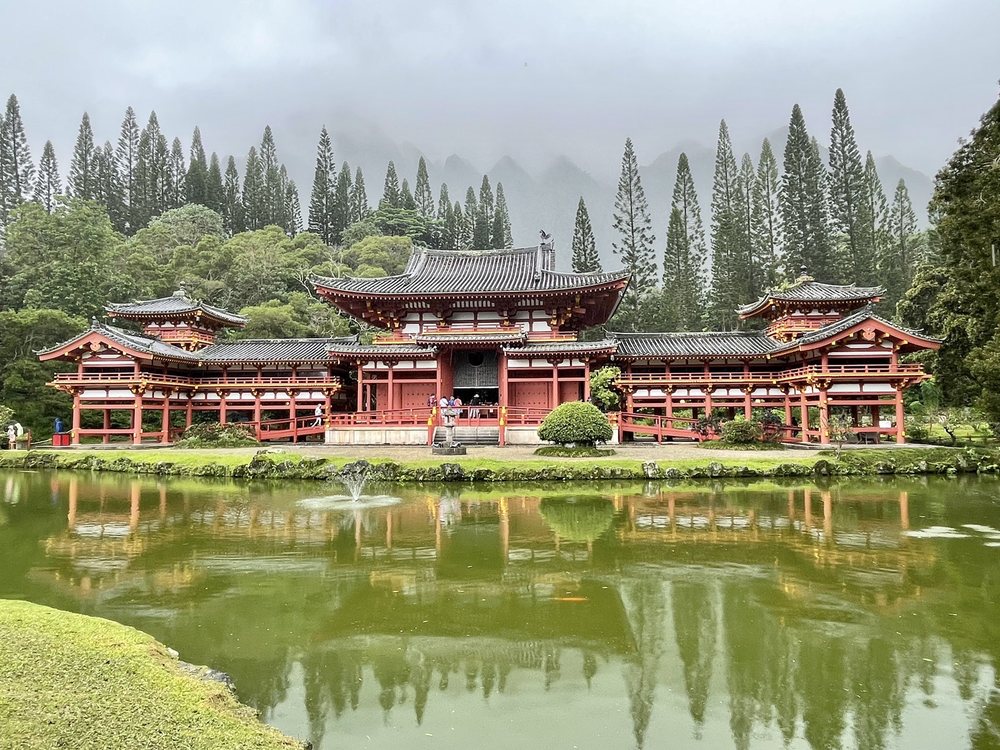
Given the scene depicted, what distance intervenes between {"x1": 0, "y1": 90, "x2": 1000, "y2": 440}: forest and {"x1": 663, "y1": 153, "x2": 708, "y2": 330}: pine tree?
144 millimetres

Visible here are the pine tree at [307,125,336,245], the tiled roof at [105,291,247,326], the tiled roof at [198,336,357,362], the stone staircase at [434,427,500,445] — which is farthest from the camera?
the pine tree at [307,125,336,245]

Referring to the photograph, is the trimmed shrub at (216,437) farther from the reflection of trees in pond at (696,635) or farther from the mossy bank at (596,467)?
the reflection of trees in pond at (696,635)

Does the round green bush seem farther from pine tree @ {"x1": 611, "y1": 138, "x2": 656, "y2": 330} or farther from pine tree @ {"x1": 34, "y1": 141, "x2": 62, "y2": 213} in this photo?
pine tree @ {"x1": 34, "y1": 141, "x2": 62, "y2": 213}

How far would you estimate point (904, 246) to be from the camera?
5262 cm

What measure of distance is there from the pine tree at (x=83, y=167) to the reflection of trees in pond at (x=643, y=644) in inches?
2972

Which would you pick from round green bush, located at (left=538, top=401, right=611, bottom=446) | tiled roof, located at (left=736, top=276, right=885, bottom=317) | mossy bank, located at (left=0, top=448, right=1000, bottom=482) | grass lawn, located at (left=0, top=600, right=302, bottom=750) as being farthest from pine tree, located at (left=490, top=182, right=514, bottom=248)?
grass lawn, located at (left=0, top=600, right=302, bottom=750)

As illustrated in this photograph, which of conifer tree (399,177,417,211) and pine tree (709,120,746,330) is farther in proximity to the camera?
conifer tree (399,177,417,211)

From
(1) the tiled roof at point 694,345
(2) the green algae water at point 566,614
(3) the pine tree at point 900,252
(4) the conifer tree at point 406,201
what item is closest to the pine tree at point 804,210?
(3) the pine tree at point 900,252

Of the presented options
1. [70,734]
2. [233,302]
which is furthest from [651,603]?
[233,302]

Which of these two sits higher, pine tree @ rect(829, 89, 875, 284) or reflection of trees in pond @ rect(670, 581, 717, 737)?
pine tree @ rect(829, 89, 875, 284)

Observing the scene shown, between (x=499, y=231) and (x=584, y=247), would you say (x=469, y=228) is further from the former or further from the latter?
(x=584, y=247)

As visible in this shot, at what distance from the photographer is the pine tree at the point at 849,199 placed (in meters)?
45.8

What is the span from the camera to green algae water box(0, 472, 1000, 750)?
4215 mm

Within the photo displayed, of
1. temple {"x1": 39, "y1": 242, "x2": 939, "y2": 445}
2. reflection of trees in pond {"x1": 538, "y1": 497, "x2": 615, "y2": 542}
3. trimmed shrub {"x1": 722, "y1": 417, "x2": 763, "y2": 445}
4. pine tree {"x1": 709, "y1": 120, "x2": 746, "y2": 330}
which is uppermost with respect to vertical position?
pine tree {"x1": 709, "y1": 120, "x2": 746, "y2": 330}
